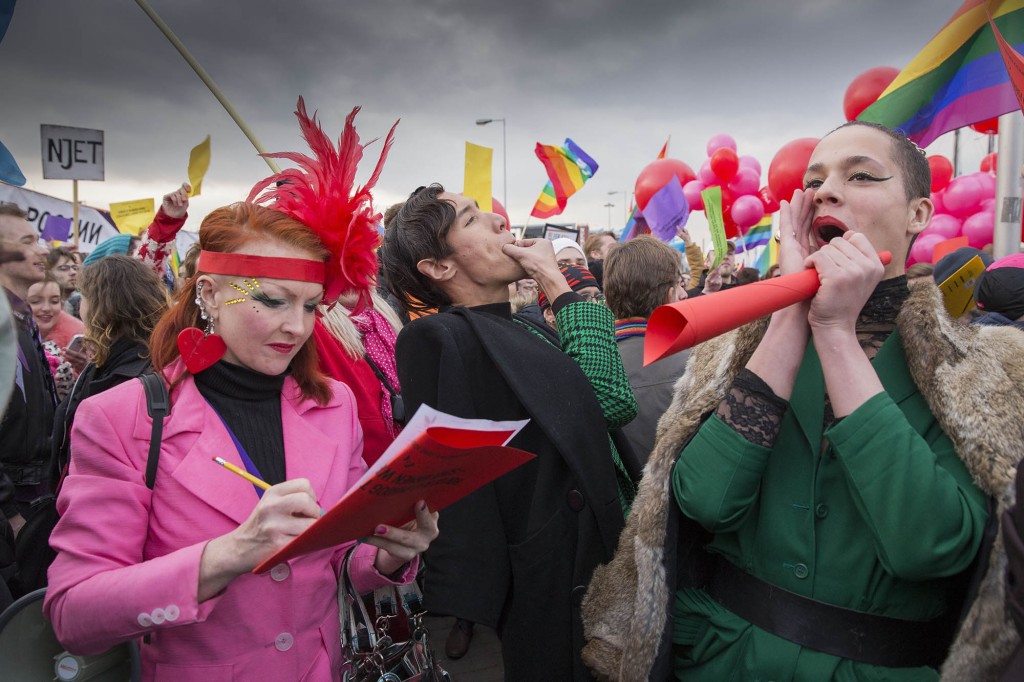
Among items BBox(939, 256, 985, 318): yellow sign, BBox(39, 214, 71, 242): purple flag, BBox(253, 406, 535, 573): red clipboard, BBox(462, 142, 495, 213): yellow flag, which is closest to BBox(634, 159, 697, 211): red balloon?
BBox(462, 142, 495, 213): yellow flag

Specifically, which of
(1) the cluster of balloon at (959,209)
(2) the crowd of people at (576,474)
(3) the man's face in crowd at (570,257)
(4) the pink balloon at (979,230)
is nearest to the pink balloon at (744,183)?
(1) the cluster of balloon at (959,209)

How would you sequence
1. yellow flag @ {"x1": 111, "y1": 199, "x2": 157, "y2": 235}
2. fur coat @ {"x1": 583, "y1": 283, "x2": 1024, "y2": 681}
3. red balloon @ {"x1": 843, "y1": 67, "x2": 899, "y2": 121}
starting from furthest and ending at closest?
1. yellow flag @ {"x1": 111, "y1": 199, "x2": 157, "y2": 235}
2. red balloon @ {"x1": 843, "y1": 67, "x2": 899, "y2": 121}
3. fur coat @ {"x1": 583, "y1": 283, "x2": 1024, "y2": 681}

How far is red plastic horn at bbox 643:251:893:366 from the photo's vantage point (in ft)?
3.47

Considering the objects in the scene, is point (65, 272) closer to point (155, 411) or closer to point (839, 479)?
point (155, 411)

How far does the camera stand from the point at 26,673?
4.76 ft

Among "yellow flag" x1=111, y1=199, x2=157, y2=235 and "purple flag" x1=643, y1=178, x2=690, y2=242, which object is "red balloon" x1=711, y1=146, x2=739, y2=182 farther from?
Answer: "yellow flag" x1=111, y1=199, x2=157, y2=235

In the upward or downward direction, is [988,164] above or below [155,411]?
above

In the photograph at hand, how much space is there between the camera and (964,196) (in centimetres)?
786

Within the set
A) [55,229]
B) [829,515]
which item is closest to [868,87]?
[829,515]

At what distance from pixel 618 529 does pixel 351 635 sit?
81cm

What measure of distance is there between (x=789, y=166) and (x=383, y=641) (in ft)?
18.7

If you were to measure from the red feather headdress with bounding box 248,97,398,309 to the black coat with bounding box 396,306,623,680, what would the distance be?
26 centimetres

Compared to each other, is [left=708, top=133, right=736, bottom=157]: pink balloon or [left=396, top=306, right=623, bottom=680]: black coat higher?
[left=708, top=133, right=736, bottom=157]: pink balloon

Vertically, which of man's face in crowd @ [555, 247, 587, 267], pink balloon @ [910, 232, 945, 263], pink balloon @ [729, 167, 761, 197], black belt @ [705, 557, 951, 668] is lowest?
black belt @ [705, 557, 951, 668]
